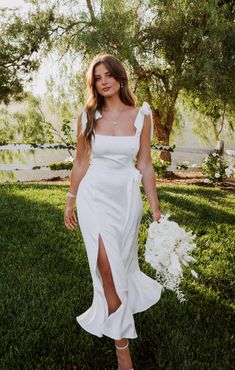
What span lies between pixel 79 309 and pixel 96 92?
1.97m

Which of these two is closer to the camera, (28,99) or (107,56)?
(107,56)

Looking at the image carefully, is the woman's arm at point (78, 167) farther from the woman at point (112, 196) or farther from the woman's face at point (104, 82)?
the woman's face at point (104, 82)

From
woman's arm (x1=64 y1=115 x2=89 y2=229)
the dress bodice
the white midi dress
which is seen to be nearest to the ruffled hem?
the white midi dress

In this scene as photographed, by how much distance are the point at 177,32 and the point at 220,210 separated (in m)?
6.64

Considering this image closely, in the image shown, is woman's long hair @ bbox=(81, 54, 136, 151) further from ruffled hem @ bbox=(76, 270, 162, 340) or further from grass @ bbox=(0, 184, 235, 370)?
grass @ bbox=(0, 184, 235, 370)

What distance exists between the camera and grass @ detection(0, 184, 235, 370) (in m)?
3.51

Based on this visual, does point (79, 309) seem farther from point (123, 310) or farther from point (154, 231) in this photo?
point (154, 231)

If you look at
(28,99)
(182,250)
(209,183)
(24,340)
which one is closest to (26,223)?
(24,340)

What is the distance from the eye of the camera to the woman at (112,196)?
3.09 metres

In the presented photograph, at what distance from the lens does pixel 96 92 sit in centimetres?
342

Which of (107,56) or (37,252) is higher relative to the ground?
(107,56)

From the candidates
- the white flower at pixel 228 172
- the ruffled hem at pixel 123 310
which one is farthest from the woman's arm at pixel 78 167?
the white flower at pixel 228 172

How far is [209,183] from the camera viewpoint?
13016mm

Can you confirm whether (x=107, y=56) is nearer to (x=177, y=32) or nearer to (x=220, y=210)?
(x=220, y=210)
